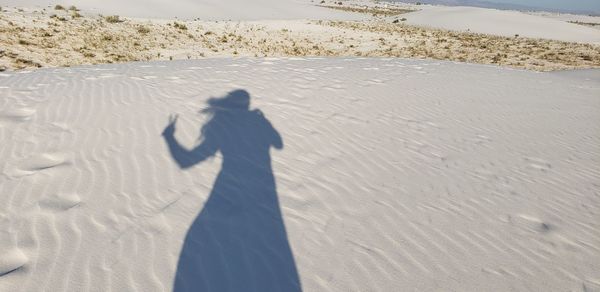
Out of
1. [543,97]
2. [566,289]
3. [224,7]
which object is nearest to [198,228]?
[566,289]

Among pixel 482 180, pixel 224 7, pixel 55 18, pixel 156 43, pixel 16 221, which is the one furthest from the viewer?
pixel 224 7

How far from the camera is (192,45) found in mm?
16047

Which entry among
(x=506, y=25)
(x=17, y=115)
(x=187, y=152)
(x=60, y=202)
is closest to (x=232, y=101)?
(x=187, y=152)

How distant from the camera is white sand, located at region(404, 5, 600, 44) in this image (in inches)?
1192

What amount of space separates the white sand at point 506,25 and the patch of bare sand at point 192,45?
37.0 ft

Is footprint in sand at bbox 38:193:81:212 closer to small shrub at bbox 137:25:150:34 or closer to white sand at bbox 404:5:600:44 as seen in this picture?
small shrub at bbox 137:25:150:34

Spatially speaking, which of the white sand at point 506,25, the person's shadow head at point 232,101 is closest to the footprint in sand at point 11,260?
the person's shadow head at point 232,101

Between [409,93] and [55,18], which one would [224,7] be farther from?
[409,93]

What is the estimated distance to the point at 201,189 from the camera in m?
3.69

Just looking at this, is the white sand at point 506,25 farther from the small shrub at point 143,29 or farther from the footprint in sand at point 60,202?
the footprint in sand at point 60,202

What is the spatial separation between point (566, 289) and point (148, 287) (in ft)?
9.78

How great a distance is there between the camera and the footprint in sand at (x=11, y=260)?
8.29 feet

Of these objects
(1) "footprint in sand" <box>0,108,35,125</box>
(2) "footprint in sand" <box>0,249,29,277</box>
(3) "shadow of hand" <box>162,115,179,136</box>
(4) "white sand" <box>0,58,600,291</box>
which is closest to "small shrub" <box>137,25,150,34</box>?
(4) "white sand" <box>0,58,600,291</box>

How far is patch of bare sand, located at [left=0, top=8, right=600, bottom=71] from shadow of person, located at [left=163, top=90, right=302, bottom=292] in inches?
315
